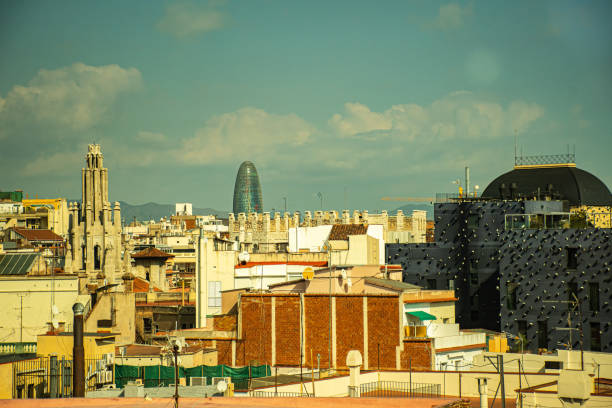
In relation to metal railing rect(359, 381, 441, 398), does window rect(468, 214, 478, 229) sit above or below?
above

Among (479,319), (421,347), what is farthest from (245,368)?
(479,319)

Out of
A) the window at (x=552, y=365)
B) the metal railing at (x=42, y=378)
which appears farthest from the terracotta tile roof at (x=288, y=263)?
the metal railing at (x=42, y=378)

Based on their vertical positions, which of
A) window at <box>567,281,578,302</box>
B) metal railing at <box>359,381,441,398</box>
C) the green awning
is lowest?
metal railing at <box>359,381,441,398</box>

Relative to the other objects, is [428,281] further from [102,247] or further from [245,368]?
[102,247]

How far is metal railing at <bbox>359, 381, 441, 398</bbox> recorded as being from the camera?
26.7 m

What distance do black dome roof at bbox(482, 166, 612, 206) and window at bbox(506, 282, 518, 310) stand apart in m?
14.6

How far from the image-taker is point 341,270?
3381 centimetres

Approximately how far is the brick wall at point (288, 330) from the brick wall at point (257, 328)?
1.10ft

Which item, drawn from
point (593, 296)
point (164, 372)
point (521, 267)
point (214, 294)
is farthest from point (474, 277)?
point (164, 372)

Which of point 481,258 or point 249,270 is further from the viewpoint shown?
point 481,258

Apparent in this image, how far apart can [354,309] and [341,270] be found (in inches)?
87.0

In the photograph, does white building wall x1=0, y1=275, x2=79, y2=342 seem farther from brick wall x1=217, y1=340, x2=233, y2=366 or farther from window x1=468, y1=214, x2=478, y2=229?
window x1=468, y1=214, x2=478, y2=229

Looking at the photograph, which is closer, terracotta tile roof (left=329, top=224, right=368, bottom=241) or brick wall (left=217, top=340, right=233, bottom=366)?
brick wall (left=217, top=340, right=233, bottom=366)

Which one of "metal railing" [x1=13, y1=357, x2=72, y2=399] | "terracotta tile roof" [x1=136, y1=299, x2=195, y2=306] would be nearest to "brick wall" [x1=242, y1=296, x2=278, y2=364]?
"metal railing" [x1=13, y1=357, x2=72, y2=399]
